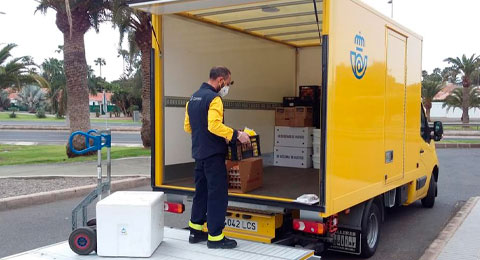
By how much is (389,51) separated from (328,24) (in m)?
1.87

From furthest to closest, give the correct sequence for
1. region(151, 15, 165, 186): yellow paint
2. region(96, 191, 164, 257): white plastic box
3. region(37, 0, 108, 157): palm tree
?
region(37, 0, 108, 157): palm tree
region(151, 15, 165, 186): yellow paint
region(96, 191, 164, 257): white plastic box

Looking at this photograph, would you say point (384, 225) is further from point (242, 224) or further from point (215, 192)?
point (215, 192)

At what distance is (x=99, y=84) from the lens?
6328cm

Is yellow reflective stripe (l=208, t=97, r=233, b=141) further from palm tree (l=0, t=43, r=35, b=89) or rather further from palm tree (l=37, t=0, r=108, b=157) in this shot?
palm tree (l=0, t=43, r=35, b=89)

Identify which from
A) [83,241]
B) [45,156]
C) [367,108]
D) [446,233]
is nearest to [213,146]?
[83,241]

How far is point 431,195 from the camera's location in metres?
8.93

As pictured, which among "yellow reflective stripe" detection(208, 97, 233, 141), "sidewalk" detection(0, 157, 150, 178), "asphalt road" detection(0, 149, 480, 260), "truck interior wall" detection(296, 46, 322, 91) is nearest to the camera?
"yellow reflective stripe" detection(208, 97, 233, 141)

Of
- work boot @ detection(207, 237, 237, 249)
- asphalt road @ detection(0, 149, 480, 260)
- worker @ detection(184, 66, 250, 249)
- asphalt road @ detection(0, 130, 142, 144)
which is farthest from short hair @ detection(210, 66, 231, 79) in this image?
asphalt road @ detection(0, 130, 142, 144)

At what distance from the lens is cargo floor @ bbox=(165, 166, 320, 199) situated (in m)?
5.70

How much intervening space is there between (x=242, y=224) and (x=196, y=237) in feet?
2.17

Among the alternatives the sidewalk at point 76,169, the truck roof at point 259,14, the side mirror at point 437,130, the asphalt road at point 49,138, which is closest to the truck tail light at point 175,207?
the truck roof at point 259,14

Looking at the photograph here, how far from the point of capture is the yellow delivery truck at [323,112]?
478 centimetres

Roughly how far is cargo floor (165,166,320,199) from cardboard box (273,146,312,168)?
1.53ft

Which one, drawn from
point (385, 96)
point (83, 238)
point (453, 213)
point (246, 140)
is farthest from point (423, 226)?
point (83, 238)
